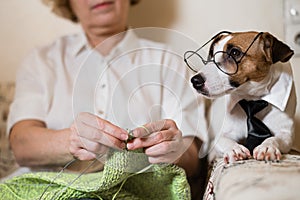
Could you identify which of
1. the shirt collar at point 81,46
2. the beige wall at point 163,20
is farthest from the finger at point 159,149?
the shirt collar at point 81,46

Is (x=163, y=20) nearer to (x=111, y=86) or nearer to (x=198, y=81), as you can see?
(x=111, y=86)

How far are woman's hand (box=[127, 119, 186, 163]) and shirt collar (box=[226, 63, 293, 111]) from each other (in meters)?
0.14

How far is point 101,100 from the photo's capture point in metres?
1.05

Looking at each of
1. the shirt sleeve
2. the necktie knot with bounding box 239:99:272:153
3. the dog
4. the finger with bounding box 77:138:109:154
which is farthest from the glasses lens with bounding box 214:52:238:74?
the shirt sleeve

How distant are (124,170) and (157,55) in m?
0.29

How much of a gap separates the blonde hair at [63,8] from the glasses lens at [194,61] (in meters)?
0.58

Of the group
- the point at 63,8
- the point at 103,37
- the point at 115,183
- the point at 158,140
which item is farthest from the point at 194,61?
the point at 63,8

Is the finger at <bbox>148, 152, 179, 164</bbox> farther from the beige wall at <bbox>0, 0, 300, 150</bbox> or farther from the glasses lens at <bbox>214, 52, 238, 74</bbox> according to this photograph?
the beige wall at <bbox>0, 0, 300, 150</bbox>

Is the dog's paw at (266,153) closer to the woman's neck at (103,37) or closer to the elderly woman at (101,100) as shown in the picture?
the elderly woman at (101,100)

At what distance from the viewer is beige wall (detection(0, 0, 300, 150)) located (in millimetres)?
1233

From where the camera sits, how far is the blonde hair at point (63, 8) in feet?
4.49

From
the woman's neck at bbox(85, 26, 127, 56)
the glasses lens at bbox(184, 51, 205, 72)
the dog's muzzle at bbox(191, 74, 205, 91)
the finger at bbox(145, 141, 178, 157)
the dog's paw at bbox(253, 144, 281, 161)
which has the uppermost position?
the glasses lens at bbox(184, 51, 205, 72)

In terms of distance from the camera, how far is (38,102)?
3.96 ft

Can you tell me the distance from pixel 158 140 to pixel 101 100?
0.27 meters
